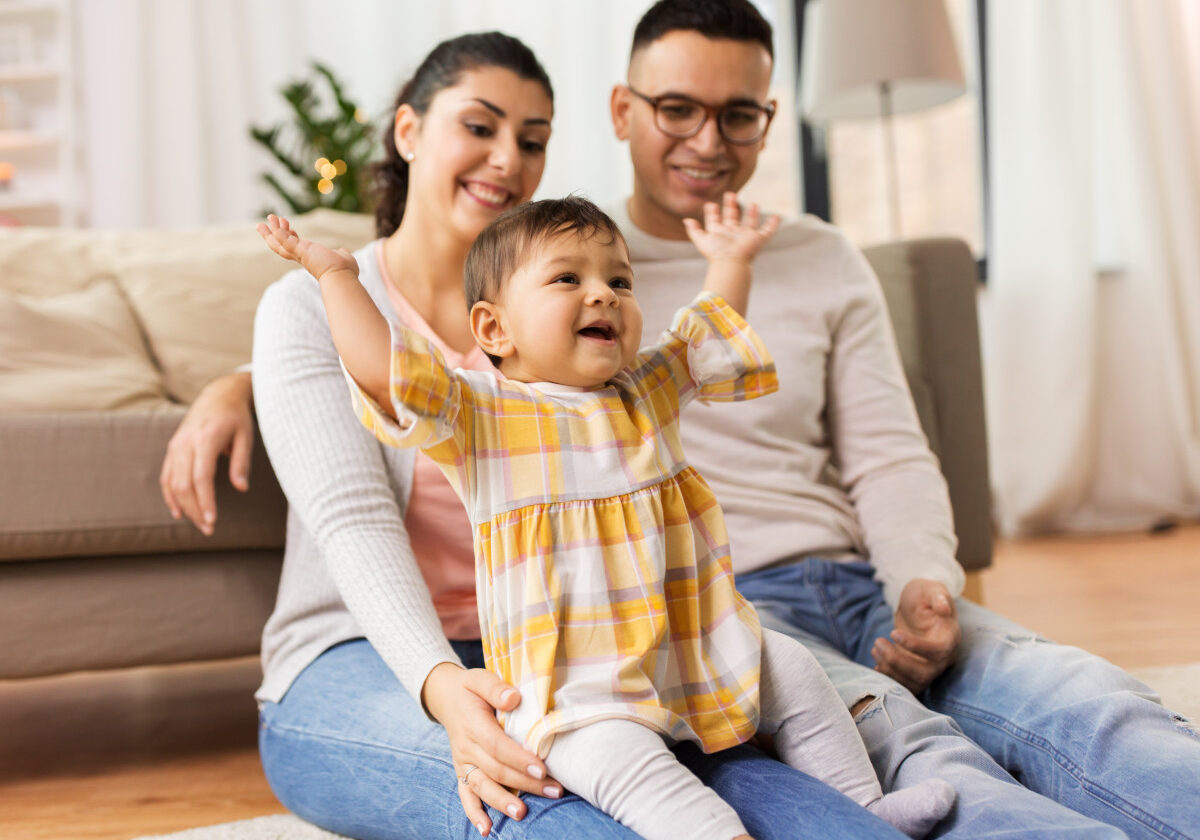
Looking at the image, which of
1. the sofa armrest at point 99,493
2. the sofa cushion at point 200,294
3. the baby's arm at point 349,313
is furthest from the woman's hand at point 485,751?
the sofa cushion at point 200,294

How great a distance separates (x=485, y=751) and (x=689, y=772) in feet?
0.55

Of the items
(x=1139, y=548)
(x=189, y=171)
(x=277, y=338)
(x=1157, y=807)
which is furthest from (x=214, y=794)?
(x=189, y=171)

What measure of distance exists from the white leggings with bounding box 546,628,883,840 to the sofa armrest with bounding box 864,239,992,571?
0.81m

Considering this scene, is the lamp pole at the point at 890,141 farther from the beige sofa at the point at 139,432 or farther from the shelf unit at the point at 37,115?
the shelf unit at the point at 37,115

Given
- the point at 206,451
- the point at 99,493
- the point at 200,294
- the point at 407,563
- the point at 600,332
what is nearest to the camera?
the point at 600,332

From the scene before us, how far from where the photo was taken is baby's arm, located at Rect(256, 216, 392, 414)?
79cm

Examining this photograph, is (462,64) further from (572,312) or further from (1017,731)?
(1017,731)

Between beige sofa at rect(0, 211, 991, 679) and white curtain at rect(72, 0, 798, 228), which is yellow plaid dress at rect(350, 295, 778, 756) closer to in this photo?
beige sofa at rect(0, 211, 991, 679)

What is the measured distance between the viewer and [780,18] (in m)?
3.52

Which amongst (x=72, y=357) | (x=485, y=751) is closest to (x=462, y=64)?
(x=485, y=751)

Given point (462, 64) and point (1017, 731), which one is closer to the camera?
point (1017, 731)

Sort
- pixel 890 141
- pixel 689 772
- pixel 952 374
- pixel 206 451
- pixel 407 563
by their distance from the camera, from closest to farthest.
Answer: pixel 689 772 < pixel 407 563 < pixel 206 451 < pixel 952 374 < pixel 890 141

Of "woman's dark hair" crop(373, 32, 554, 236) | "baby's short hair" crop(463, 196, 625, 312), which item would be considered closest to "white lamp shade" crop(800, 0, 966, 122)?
"woman's dark hair" crop(373, 32, 554, 236)

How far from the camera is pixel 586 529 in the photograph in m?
0.83
